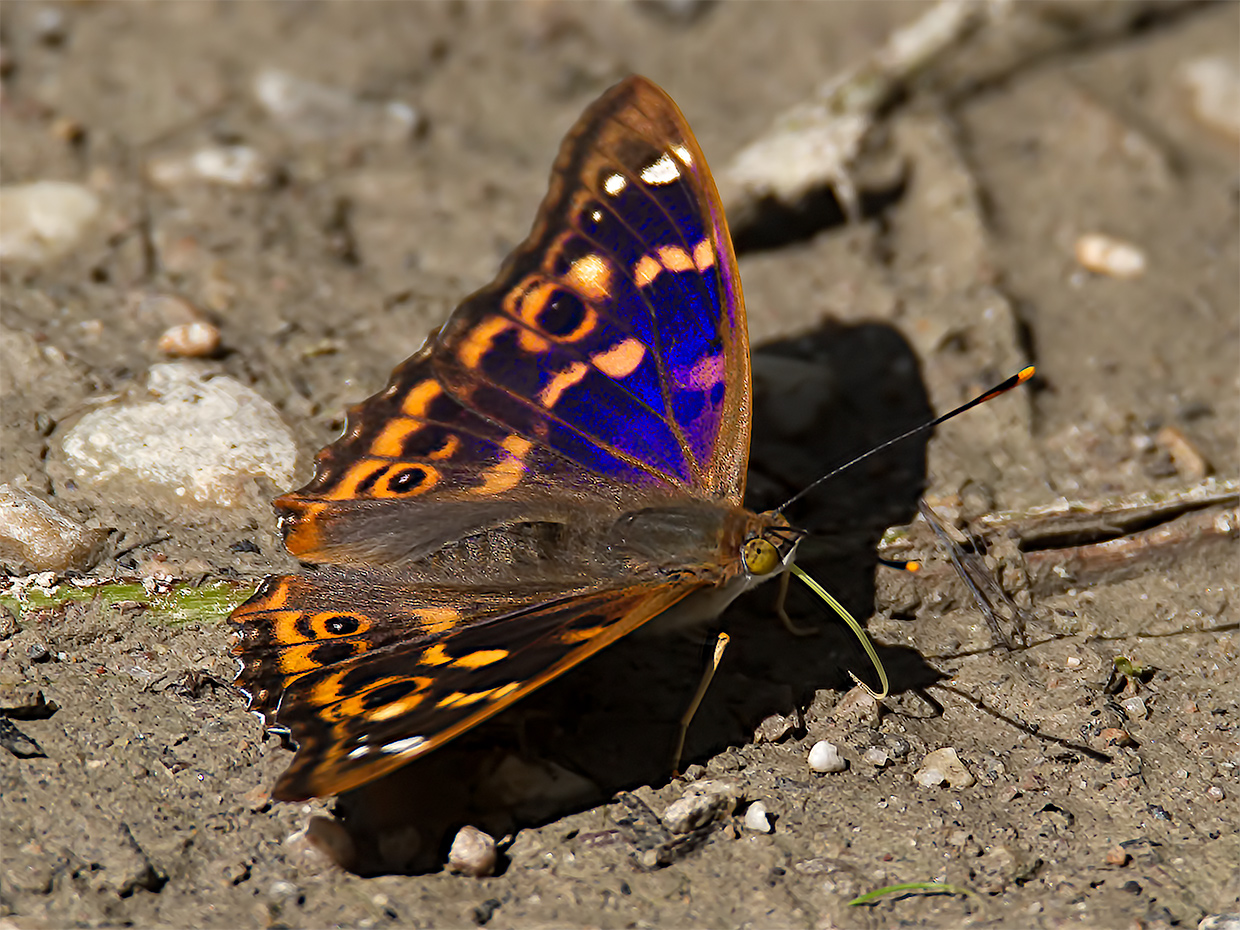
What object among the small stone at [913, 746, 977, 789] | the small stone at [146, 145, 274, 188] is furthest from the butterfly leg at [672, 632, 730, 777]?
the small stone at [146, 145, 274, 188]

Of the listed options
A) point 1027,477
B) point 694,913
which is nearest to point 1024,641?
point 1027,477

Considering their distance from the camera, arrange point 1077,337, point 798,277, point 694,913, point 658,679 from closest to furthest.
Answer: point 694,913, point 658,679, point 1077,337, point 798,277

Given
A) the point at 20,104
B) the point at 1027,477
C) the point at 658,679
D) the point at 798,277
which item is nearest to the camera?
the point at 658,679

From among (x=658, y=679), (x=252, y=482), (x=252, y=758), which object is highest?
(x=252, y=482)

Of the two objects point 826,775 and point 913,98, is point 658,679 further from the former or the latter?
point 913,98

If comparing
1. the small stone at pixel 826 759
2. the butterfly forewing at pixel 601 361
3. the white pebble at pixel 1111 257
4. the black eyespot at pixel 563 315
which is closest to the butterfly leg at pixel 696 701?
the small stone at pixel 826 759

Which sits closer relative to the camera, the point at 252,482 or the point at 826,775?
the point at 826,775

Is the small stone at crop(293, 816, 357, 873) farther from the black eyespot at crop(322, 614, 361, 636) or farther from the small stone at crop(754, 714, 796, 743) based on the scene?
the small stone at crop(754, 714, 796, 743)
